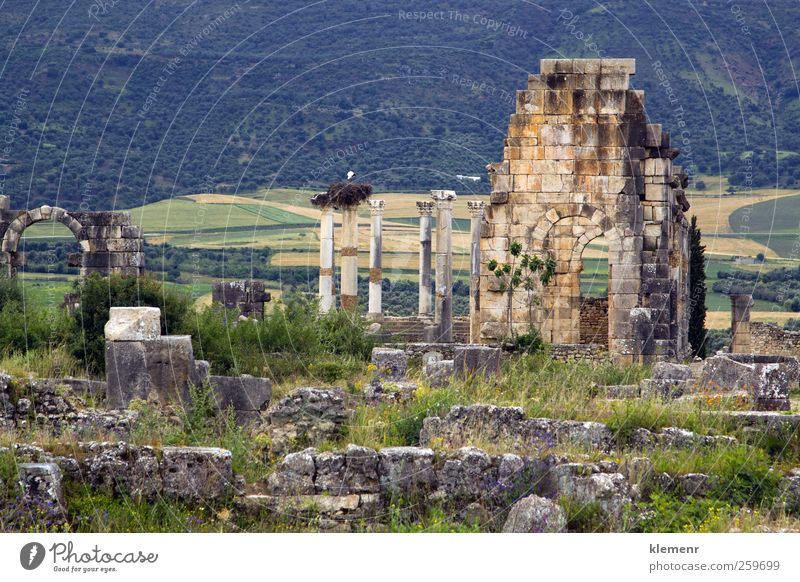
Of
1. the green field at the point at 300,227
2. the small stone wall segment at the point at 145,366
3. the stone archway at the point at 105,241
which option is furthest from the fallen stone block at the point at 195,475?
the green field at the point at 300,227

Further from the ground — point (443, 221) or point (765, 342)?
point (443, 221)

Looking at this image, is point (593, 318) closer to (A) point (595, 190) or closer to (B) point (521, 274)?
(B) point (521, 274)

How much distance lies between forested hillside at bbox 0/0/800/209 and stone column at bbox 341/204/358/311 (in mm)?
13014

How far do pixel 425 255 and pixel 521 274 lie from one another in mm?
22203

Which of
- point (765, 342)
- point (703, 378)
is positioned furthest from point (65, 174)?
point (703, 378)

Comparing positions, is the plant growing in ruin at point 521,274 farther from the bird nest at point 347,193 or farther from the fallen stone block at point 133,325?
the bird nest at point 347,193

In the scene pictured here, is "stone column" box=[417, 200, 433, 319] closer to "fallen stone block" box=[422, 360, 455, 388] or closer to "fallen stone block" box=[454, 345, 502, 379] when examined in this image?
"fallen stone block" box=[454, 345, 502, 379]

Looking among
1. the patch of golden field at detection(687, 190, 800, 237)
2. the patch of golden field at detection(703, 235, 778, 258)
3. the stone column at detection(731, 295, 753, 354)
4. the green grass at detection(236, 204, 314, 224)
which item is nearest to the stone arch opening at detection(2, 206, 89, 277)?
the stone column at detection(731, 295, 753, 354)

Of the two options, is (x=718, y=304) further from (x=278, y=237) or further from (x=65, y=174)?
(x=65, y=174)

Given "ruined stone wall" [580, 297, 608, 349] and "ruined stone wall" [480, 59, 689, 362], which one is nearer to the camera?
"ruined stone wall" [480, 59, 689, 362]

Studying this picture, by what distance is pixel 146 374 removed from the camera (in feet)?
64.5

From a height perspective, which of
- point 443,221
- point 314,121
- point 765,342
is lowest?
point 765,342

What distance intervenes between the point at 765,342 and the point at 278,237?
34.1 meters

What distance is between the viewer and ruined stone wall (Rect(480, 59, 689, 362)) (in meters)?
31.2
